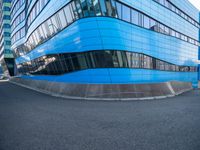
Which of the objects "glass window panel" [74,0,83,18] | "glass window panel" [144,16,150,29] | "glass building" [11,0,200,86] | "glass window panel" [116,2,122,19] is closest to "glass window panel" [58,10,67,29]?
"glass building" [11,0,200,86]

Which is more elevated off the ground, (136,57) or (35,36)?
(35,36)


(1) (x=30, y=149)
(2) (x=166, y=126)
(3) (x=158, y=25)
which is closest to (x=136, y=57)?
(3) (x=158, y=25)

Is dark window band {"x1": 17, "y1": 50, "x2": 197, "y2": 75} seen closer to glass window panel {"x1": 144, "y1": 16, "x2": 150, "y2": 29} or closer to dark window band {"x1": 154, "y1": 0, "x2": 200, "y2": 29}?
glass window panel {"x1": 144, "y1": 16, "x2": 150, "y2": 29}

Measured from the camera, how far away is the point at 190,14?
1489 inches

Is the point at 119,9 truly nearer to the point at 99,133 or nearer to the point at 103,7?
the point at 103,7

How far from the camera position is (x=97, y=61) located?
17.3 metres

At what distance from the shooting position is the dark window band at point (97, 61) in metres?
17.2

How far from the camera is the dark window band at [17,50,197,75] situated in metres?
17.2

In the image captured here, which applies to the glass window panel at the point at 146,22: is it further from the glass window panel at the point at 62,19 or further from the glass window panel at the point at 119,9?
the glass window panel at the point at 62,19

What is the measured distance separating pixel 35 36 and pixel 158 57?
84.1 feet

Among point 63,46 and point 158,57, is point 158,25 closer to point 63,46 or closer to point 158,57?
point 158,57

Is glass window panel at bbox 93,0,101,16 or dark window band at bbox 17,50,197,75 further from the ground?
glass window panel at bbox 93,0,101,16

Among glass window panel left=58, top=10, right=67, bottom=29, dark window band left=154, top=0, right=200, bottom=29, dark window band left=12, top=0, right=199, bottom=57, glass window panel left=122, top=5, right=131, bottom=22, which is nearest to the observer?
dark window band left=12, top=0, right=199, bottom=57

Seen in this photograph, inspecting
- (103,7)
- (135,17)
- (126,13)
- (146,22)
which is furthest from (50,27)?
(146,22)
